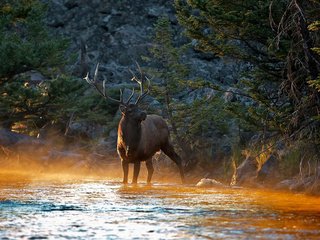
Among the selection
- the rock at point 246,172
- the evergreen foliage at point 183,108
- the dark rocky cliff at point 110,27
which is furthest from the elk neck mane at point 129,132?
the dark rocky cliff at point 110,27

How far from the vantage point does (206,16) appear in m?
13.2

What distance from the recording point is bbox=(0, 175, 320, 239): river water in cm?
763

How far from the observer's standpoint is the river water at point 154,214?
7633 millimetres

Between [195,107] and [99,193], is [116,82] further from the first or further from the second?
[99,193]

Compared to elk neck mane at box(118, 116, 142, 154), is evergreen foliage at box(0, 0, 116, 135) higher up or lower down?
higher up

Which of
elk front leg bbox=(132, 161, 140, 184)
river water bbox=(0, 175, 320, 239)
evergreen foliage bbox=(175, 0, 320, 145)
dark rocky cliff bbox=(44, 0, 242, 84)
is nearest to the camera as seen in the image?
river water bbox=(0, 175, 320, 239)

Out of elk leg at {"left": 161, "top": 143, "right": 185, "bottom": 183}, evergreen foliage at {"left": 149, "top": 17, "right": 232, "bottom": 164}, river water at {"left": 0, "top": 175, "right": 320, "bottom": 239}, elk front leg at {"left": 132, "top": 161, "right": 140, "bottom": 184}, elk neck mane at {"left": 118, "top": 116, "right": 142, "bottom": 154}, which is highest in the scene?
evergreen foliage at {"left": 149, "top": 17, "right": 232, "bottom": 164}

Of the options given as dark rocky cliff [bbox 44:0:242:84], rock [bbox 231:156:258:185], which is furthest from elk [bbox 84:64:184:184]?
dark rocky cliff [bbox 44:0:242:84]

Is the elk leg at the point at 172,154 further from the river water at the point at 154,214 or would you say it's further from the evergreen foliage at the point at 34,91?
the evergreen foliage at the point at 34,91

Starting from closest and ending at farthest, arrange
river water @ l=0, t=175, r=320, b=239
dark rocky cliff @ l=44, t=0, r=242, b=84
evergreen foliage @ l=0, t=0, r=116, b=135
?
1. river water @ l=0, t=175, r=320, b=239
2. evergreen foliage @ l=0, t=0, r=116, b=135
3. dark rocky cliff @ l=44, t=0, r=242, b=84

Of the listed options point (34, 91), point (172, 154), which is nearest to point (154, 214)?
point (172, 154)

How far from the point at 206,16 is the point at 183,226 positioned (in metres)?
5.87

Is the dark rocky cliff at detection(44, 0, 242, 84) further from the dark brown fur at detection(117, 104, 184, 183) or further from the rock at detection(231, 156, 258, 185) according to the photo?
the rock at detection(231, 156, 258, 185)

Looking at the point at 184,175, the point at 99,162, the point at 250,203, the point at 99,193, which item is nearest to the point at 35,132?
the point at 99,162
